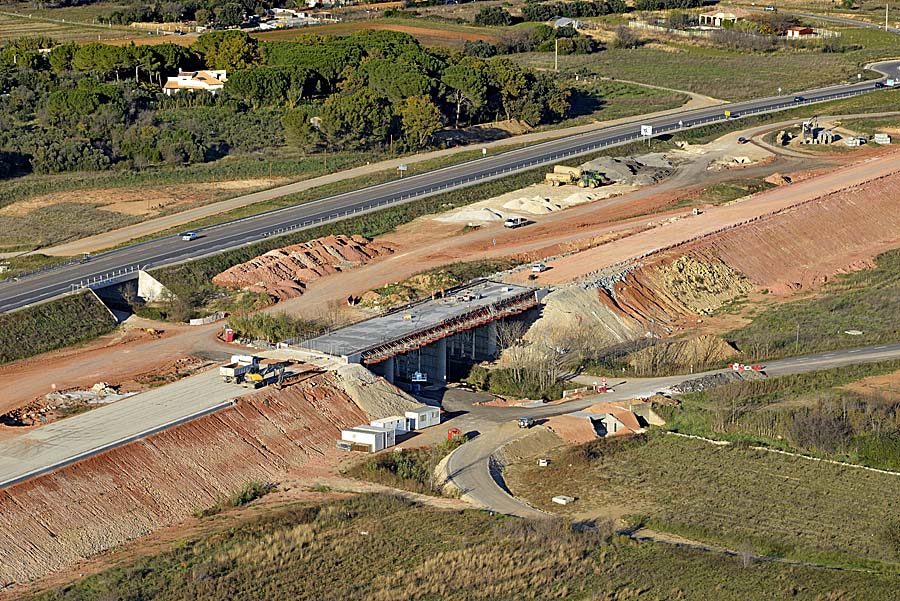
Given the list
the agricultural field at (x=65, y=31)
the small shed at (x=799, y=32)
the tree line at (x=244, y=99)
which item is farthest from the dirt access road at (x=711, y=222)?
the agricultural field at (x=65, y=31)

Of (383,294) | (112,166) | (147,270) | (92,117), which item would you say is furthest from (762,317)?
(92,117)

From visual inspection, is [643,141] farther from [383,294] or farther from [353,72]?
[383,294]

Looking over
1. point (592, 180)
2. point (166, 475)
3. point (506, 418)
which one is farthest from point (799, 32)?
point (166, 475)

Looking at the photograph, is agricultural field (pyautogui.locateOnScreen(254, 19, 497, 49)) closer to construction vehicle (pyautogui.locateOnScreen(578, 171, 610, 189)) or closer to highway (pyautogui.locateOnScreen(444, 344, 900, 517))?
construction vehicle (pyautogui.locateOnScreen(578, 171, 610, 189))

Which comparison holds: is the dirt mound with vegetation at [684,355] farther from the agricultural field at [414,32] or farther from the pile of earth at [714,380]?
the agricultural field at [414,32]

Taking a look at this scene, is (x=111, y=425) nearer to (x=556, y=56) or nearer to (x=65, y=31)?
(x=556, y=56)

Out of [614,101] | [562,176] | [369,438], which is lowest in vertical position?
[369,438]

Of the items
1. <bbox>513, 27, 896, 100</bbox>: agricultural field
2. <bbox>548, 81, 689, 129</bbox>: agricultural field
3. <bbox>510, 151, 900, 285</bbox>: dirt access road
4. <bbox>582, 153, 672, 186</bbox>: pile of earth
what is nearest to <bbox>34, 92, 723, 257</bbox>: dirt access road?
<bbox>548, 81, 689, 129</bbox>: agricultural field
